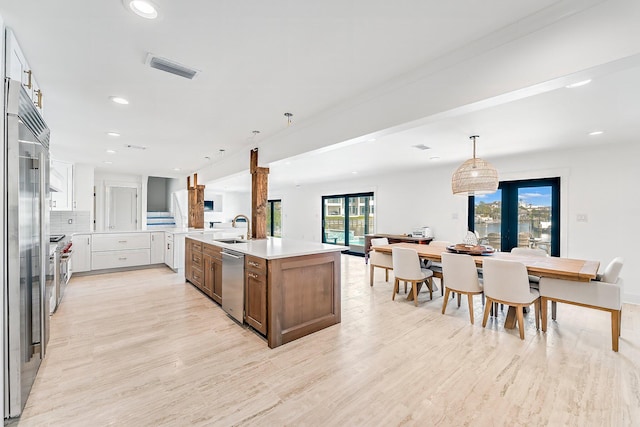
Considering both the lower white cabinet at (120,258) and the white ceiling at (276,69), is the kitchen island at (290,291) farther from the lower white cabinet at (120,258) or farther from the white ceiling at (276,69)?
the lower white cabinet at (120,258)

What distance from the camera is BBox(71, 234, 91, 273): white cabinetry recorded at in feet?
17.4

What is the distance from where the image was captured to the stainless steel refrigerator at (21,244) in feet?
5.18

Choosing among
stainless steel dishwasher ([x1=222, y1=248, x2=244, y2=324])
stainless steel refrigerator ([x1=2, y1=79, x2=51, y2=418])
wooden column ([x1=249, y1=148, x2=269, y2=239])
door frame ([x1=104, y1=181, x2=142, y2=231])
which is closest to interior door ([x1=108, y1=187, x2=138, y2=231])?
door frame ([x1=104, y1=181, x2=142, y2=231])

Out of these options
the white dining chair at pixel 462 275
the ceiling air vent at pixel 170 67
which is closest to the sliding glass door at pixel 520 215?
the white dining chair at pixel 462 275

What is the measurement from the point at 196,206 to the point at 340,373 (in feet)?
19.6

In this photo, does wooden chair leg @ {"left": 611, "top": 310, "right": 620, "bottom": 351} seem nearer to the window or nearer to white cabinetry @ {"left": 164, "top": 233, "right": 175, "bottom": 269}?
white cabinetry @ {"left": 164, "top": 233, "right": 175, "bottom": 269}

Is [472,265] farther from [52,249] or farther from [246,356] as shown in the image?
[52,249]

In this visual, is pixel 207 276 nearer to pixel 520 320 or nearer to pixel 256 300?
pixel 256 300

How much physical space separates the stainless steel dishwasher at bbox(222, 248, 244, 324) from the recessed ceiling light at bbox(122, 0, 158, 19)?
2.13m

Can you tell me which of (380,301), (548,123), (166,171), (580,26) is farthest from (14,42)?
(166,171)

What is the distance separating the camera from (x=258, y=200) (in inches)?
171

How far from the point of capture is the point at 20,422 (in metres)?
1.66

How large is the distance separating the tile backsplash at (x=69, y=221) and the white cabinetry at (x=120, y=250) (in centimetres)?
88

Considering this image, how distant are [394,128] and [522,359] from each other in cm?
231
